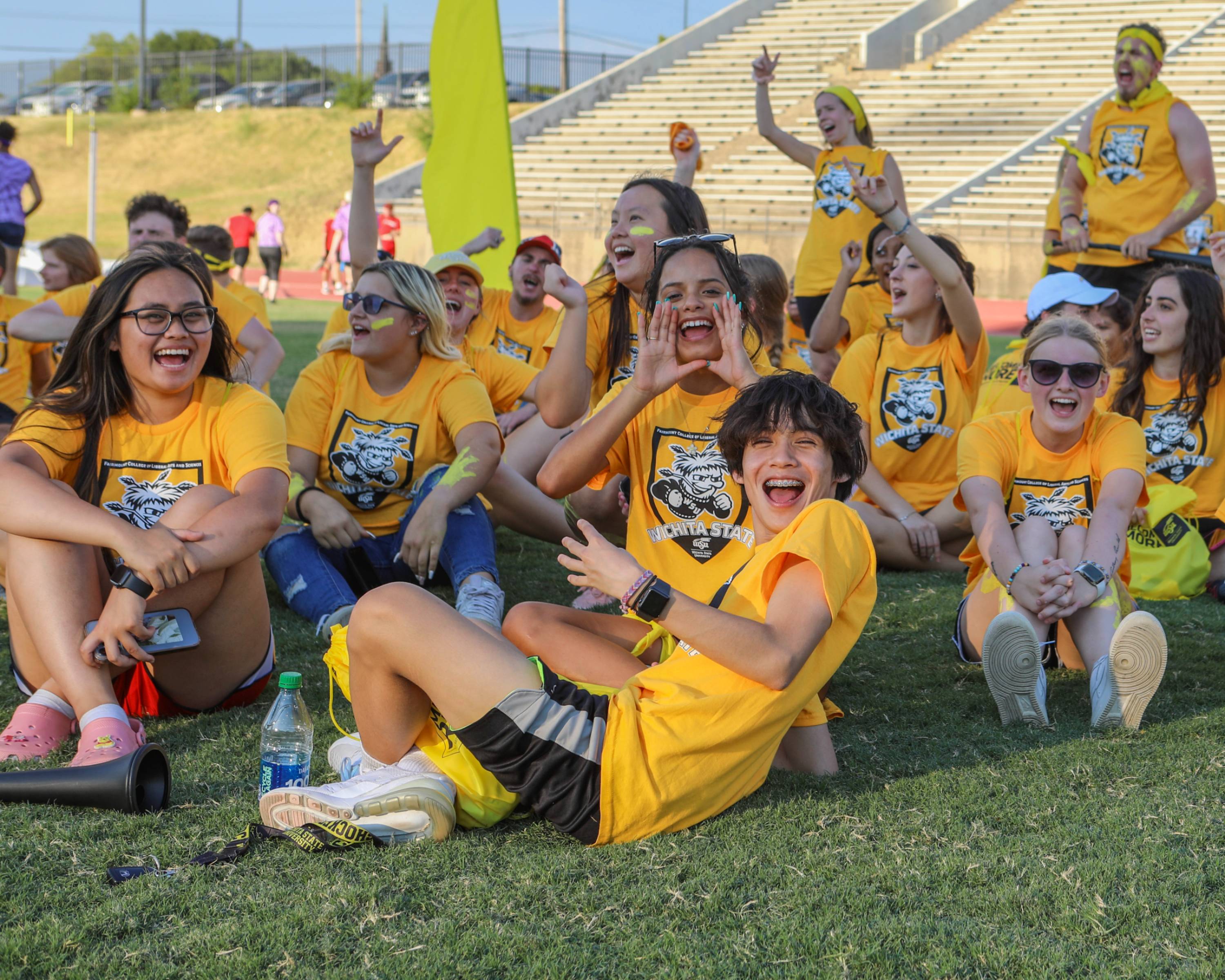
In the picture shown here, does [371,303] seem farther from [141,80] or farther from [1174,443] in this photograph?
[141,80]

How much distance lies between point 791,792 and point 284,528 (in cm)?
289

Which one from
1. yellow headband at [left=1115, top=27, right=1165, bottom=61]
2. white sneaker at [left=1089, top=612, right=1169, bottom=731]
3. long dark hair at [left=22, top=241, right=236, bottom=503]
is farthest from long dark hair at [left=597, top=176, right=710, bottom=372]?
yellow headband at [left=1115, top=27, right=1165, bottom=61]

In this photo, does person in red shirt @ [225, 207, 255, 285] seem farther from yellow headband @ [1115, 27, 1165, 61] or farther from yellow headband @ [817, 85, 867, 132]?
yellow headband @ [1115, 27, 1165, 61]

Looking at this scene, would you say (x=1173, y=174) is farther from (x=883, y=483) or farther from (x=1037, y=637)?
(x=1037, y=637)

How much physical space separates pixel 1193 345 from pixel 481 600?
3.38 metres

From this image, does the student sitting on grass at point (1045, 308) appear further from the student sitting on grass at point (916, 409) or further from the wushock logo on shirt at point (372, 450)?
the wushock logo on shirt at point (372, 450)

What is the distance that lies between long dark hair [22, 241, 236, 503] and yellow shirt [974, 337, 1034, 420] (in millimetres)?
3625

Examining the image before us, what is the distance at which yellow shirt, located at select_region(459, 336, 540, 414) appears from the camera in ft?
19.8

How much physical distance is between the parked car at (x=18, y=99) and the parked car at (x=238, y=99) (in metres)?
9.14

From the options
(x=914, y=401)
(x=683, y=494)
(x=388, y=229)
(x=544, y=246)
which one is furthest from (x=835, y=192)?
(x=388, y=229)

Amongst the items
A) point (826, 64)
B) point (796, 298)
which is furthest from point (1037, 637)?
point (826, 64)

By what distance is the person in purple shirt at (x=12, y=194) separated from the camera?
15.8 metres

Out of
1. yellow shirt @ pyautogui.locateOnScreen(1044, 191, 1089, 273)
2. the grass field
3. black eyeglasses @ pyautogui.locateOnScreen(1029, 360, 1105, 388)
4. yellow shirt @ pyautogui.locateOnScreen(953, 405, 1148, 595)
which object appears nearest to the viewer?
the grass field

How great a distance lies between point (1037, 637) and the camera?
148 inches
